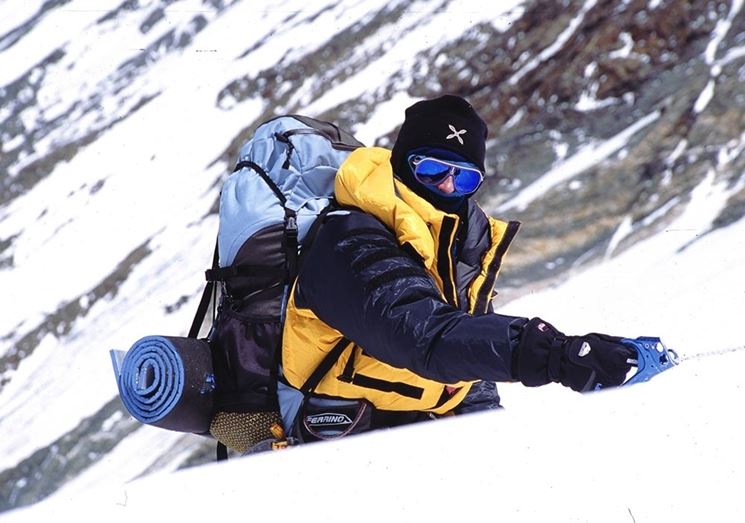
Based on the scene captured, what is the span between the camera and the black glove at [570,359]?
2086 millimetres

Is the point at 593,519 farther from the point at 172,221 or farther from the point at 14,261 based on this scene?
the point at 14,261

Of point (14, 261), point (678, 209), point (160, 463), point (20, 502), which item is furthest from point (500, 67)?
point (14, 261)

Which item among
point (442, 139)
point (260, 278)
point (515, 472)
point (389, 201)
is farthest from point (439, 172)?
point (515, 472)

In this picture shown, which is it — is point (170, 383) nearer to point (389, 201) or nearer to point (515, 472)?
point (389, 201)

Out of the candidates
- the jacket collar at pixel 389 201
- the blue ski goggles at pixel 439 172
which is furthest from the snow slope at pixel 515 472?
the blue ski goggles at pixel 439 172

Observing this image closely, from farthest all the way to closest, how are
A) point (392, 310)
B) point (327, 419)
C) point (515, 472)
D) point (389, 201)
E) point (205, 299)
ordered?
point (205, 299), point (327, 419), point (389, 201), point (392, 310), point (515, 472)

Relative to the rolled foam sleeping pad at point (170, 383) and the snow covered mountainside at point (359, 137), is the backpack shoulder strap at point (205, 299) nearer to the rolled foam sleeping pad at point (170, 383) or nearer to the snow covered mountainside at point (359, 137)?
the rolled foam sleeping pad at point (170, 383)

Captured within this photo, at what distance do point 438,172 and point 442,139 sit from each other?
4.2 inches

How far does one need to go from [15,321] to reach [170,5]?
1404 cm

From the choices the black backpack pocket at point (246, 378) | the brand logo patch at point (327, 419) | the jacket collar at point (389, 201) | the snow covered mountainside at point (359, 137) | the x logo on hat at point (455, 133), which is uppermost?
the jacket collar at point (389, 201)

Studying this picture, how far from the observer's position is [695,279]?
21.0 ft

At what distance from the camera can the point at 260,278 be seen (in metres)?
2.97

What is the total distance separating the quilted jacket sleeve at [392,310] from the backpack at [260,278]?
215 millimetres

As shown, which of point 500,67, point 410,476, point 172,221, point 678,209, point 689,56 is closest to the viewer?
point 410,476
